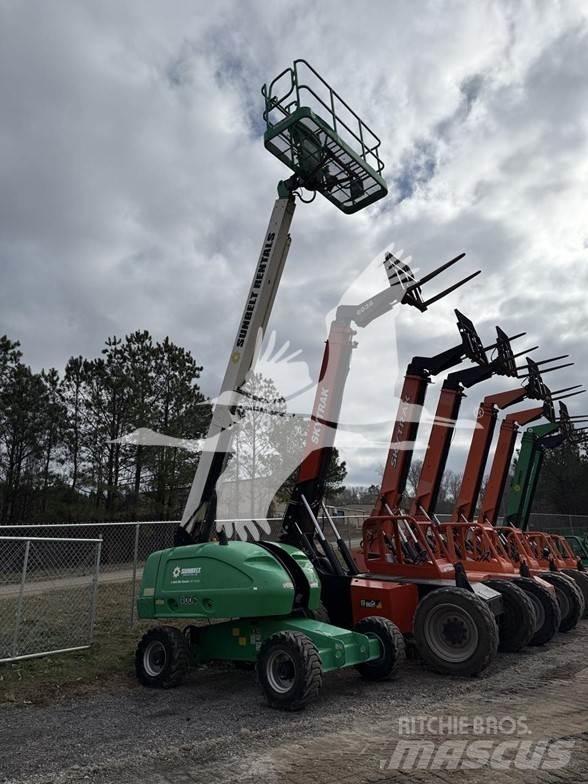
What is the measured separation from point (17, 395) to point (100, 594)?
18.5 m

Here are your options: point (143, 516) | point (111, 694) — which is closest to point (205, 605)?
point (111, 694)

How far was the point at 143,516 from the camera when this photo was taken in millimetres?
25781

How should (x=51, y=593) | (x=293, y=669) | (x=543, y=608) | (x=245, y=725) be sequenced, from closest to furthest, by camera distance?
(x=245, y=725)
(x=293, y=669)
(x=543, y=608)
(x=51, y=593)

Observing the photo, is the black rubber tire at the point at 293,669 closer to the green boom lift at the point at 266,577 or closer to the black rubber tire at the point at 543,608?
the green boom lift at the point at 266,577

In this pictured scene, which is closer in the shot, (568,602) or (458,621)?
(458,621)

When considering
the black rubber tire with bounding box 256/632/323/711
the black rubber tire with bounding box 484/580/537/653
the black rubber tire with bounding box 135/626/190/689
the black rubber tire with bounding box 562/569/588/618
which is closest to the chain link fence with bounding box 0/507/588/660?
the black rubber tire with bounding box 135/626/190/689

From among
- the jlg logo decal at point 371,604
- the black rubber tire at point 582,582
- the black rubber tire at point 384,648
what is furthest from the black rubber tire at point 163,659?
the black rubber tire at point 582,582

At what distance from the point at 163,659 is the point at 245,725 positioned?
1.96 meters

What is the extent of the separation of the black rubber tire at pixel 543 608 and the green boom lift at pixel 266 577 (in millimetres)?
3771

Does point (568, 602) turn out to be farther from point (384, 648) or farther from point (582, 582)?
point (384, 648)

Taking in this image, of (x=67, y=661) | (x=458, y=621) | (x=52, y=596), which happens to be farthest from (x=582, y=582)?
(x=52, y=596)

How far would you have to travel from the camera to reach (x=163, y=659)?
7.20 m

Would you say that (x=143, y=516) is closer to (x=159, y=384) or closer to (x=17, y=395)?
(x=159, y=384)

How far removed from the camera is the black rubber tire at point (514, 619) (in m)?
8.59
